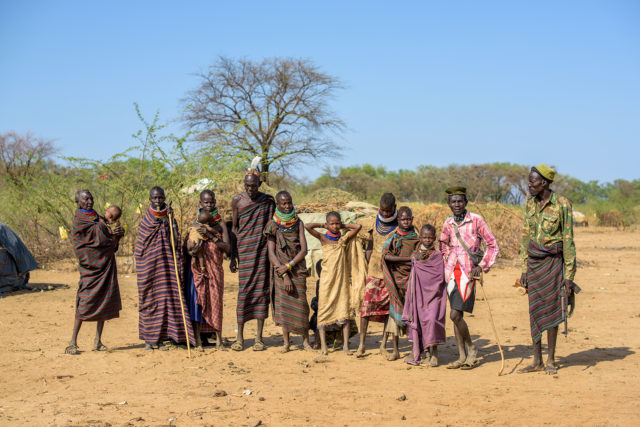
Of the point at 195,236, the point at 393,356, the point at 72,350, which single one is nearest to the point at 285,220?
the point at 195,236

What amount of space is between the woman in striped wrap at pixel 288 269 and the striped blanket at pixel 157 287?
3.55ft

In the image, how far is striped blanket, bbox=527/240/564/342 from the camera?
18.6 ft

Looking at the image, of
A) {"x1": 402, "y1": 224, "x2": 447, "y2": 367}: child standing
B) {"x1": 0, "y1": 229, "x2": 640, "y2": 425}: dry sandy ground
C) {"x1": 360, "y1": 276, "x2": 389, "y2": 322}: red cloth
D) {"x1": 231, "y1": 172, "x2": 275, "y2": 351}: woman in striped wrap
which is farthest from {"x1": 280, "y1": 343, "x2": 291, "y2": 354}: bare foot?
{"x1": 402, "y1": 224, "x2": 447, "y2": 367}: child standing

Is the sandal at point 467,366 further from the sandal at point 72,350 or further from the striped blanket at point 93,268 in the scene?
the sandal at point 72,350

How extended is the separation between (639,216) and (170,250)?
28870 mm

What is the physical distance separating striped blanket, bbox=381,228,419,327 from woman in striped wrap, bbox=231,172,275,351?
1.43m

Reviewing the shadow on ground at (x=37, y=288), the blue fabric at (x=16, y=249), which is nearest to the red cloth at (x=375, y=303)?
the shadow on ground at (x=37, y=288)

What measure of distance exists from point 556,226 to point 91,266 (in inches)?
194

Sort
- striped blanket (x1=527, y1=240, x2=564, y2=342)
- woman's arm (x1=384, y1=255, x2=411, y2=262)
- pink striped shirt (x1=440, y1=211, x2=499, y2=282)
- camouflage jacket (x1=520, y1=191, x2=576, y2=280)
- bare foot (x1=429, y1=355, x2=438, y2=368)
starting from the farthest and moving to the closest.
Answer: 1. woman's arm (x1=384, y1=255, x2=411, y2=262)
2. bare foot (x1=429, y1=355, x2=438, y2=368)
3. pink striped shirt (x1=440, y1=211, x2=499, y2=282)
4. striped blanket (x1=527, y1=240, x2=564, y2=342)
5. camouflage jacket (x1=520, y1=191, x2=576, y2=280)

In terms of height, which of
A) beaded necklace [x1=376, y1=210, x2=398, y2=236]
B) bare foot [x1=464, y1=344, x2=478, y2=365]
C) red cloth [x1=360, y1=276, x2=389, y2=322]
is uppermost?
beaded necklace [x1=376, y1=210, x2=398, y2=236]

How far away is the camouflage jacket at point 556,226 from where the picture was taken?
5.55 metres

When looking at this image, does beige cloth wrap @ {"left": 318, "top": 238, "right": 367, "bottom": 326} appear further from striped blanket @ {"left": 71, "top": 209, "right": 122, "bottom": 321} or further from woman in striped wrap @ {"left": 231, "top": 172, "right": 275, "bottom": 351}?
striped blanket @ {"left": 71, "top": 209, "right": 122, "bottom": 321}

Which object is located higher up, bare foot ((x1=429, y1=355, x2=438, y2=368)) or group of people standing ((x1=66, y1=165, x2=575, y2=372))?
group of people standing ((x1=66, y1=165, x2=575, y2=372))

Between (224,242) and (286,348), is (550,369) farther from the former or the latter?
(224,242)
